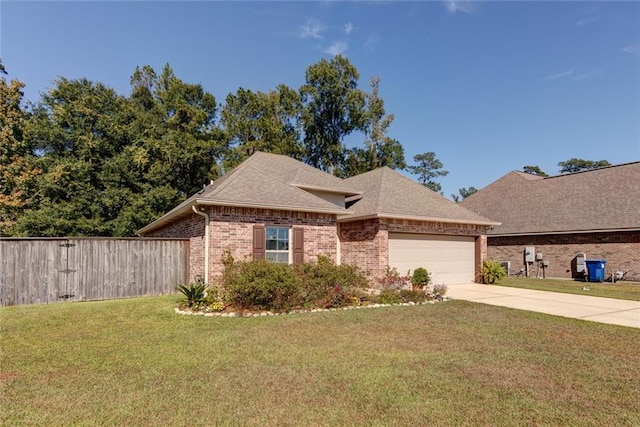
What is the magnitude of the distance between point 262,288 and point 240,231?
291 centimetres

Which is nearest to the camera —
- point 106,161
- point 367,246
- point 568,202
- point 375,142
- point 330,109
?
point 367,246

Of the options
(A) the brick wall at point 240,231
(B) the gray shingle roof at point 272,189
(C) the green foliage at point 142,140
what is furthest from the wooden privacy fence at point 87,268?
(C) the green foliage at point 142,140

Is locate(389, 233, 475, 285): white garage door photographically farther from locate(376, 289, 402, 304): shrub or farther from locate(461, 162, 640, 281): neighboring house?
locate(461, 162, 640, 281): neighboring house

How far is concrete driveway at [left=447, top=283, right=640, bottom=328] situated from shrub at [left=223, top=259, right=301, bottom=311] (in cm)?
566

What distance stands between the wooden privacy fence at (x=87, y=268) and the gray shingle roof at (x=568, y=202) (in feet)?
61.5

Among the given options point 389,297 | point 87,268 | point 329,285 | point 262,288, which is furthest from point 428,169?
point 87,268

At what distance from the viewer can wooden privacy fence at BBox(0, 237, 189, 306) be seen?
9633 millimetres

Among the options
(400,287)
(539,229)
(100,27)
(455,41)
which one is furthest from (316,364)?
(539,229)

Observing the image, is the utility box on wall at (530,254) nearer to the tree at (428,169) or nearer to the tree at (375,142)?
the tree at (375,142)

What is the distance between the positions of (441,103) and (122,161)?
21622 mm

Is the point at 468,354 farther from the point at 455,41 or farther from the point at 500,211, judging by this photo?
the point at 500,211

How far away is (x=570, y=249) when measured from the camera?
60.2ft

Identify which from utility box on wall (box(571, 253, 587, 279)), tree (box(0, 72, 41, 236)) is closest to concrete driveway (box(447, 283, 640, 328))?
utility box on wall (box(571, 253, 587, 279))

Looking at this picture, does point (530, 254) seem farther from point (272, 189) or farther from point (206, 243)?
point (206, 243)
